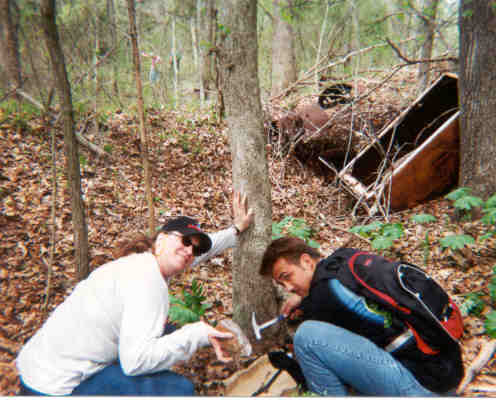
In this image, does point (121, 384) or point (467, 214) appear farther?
point (467, 214)

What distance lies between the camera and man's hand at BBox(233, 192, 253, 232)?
239 centimetres

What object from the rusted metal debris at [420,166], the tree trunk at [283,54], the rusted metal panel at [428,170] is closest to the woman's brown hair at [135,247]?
the rusted metal debris at [420,166]

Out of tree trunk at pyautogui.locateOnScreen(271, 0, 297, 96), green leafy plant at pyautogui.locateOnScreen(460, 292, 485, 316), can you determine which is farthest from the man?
tree trunk at pyautogui.locateOnScreen(271, 0, 297, 96)

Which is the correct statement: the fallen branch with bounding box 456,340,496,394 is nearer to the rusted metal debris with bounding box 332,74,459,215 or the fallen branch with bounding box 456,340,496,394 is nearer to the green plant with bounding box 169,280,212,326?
the green plant with bounding box 169,280,212,326

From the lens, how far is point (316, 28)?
42.3 feet

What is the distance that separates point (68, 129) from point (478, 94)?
14.4ft

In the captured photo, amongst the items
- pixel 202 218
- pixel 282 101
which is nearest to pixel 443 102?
pixel 282 101

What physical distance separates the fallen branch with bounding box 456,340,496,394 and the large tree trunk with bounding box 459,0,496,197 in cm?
196

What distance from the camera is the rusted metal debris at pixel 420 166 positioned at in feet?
13.4

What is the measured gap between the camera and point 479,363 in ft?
6.80

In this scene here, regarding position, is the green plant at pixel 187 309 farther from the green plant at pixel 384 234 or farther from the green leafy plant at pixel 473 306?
the green leafy plant at pixel 473 306

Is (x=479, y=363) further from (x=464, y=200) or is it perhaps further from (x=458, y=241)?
(x=464, y=200)

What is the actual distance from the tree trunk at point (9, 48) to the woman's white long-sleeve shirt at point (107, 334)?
6.08 m

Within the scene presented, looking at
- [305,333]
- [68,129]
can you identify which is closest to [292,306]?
[305,333]
